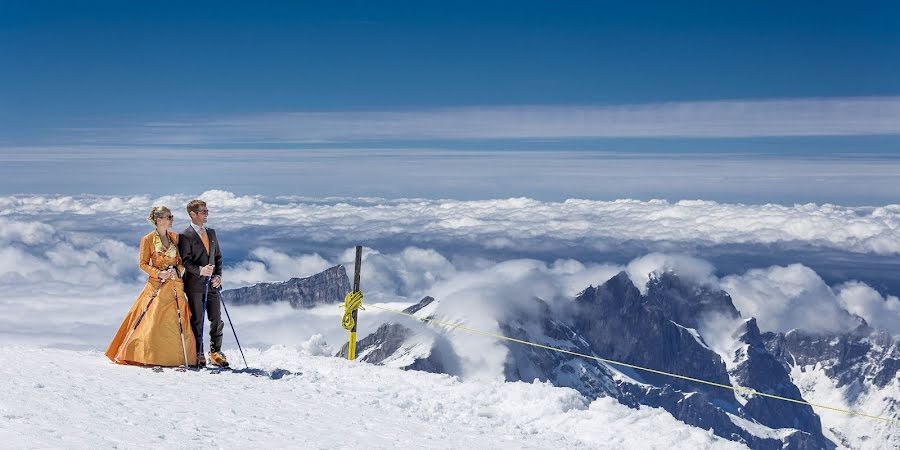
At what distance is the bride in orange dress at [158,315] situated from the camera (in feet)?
50.7

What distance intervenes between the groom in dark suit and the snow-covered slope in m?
1.06

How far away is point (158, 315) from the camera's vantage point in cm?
1560

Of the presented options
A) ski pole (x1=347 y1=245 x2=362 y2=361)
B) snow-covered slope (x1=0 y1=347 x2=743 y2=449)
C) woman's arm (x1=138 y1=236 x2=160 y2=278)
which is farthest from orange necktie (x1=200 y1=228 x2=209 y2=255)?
ski pole (x1=347 y1=245 x2=362 y2=361)

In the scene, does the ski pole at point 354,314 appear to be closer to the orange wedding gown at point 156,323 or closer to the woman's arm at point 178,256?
the orange wedding gown at point 156,323

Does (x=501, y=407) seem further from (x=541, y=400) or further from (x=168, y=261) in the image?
(x=168, y=261)

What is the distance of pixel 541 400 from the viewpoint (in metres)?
16.5

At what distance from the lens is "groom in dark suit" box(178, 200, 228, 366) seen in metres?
15.7

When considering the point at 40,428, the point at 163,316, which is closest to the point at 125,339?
the point at 163,316

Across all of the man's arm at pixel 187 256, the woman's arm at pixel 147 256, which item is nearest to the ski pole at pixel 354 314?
the man's arm at pixel 187 256

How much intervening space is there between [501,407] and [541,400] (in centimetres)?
88

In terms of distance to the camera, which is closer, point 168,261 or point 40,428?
point 40,428

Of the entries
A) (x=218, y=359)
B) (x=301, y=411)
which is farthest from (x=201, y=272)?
(x=301, y=411)

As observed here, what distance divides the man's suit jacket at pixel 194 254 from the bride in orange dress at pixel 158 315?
0.13m

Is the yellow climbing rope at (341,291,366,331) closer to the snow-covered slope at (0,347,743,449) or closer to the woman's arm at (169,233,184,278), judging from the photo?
the snow-covered slope at (0,347,743,449)
